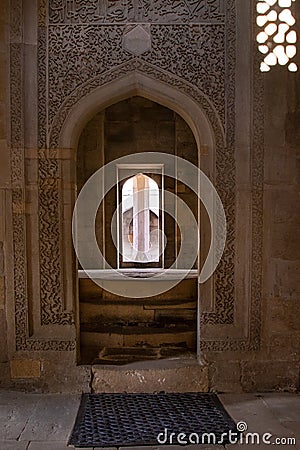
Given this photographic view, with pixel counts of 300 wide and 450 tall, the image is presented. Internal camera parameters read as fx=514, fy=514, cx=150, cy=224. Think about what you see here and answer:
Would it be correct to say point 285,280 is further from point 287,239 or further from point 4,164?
point 4,164

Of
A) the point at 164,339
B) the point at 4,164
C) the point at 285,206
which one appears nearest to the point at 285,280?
the point at 285,206

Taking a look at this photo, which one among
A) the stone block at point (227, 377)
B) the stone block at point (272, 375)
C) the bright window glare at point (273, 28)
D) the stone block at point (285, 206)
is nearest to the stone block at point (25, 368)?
the stone block at point (227, 377)

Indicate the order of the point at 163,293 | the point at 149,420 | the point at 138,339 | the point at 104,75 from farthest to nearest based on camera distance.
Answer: the point at 163,293
the point at 138,339
the point at 104,75
the point at 149,420

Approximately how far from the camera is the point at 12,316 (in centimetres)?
400

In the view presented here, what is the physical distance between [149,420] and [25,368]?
1.12m

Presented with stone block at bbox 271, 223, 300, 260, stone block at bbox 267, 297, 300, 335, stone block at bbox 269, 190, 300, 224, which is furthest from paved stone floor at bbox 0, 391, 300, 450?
stone block at bbox 269, 190, 300, 224

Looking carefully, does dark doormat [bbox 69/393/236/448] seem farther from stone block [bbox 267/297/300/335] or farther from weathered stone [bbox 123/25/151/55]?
weathered stone [bbox 123/25/151/55]

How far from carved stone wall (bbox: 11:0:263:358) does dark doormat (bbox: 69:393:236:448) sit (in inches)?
22.2

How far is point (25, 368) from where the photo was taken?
4000 mm

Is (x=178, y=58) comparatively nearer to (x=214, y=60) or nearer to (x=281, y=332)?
(x=214, y=60)

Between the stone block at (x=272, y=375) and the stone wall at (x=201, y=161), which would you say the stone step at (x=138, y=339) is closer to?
the stone wall at (x=201, y=161)

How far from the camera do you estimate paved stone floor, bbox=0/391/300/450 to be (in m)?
3.15

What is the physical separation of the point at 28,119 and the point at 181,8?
1462mm

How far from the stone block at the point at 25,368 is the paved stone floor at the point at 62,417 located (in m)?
0.14
